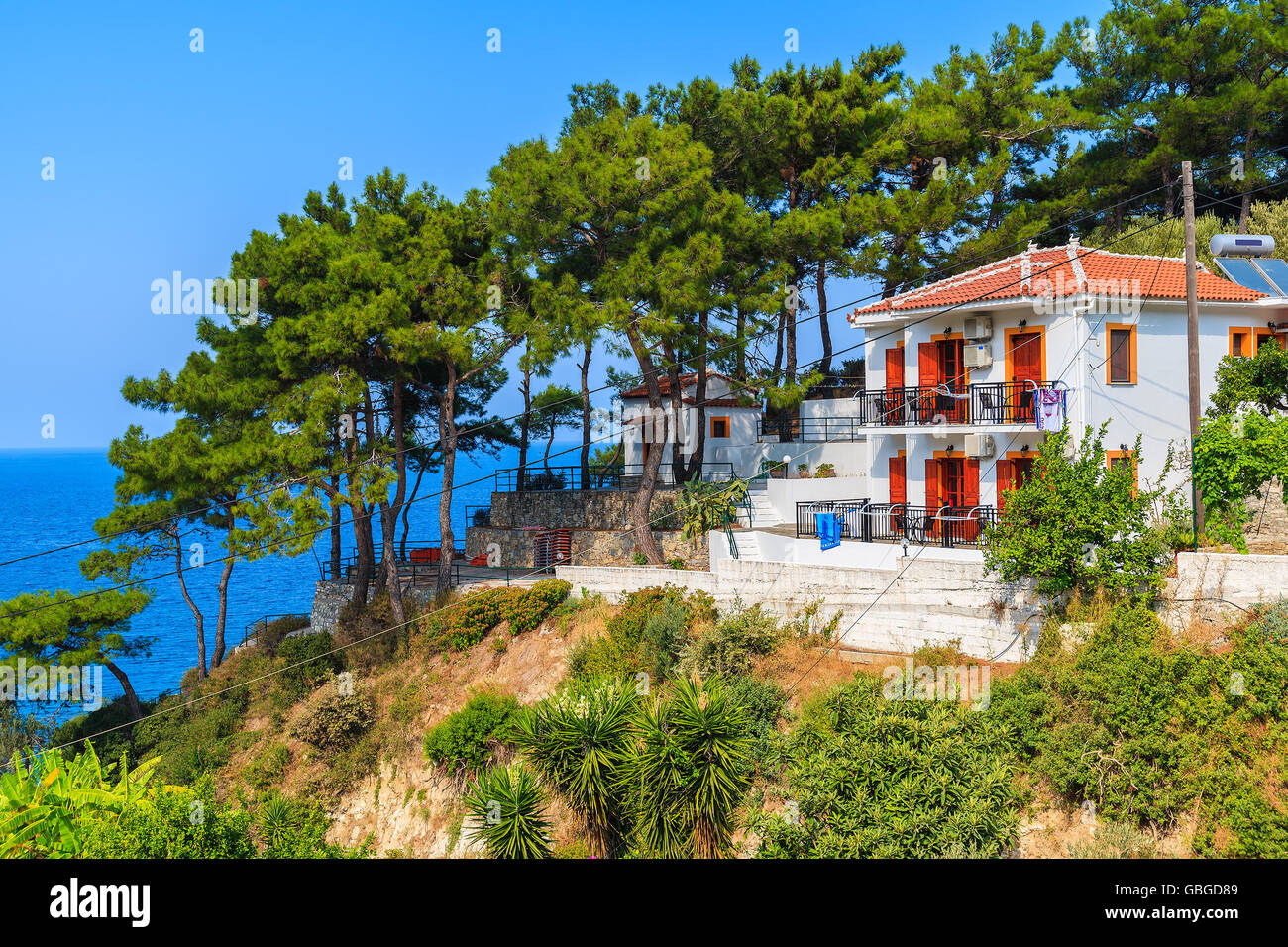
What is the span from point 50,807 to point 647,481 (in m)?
20.3

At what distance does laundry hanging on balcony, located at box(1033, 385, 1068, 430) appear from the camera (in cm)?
2131

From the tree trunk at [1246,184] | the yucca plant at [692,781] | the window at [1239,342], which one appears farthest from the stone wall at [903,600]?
the tree trunk at [1246,184]

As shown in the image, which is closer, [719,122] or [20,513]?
[719,122]

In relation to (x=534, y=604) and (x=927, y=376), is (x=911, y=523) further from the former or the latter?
(x=534, y=604)

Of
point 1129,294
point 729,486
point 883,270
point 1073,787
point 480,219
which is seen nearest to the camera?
point 1073,787

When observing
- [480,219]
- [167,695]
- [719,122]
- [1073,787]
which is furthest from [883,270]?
[167,695]

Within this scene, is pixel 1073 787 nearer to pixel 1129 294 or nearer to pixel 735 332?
pixel 1129 294

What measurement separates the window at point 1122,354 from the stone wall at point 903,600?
243 inches

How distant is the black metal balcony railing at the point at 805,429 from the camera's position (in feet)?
116

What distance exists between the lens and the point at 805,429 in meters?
36.3

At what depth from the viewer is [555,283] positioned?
29.8 meters

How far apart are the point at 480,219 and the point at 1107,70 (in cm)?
2440

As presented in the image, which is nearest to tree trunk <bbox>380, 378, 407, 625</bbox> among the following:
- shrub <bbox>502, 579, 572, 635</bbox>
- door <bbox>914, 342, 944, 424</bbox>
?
shrub <bbox>502, 579, 572, 635</bbox>

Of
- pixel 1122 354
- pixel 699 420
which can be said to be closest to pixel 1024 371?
pixel 1122 354
